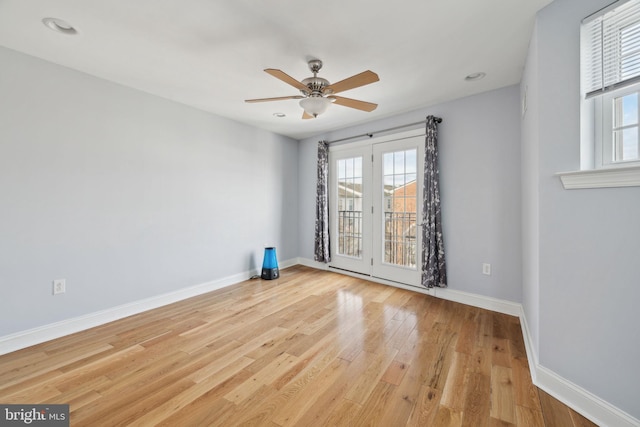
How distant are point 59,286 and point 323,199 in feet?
11.6

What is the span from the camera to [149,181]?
10.2ft

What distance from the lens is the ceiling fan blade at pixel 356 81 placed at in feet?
6.21

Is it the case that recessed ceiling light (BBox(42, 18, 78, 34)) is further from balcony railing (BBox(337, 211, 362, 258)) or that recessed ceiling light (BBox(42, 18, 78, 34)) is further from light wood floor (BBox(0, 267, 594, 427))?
balcony railing (BBox(337, 211, 362, 258))

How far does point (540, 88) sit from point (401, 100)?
1.73 meters

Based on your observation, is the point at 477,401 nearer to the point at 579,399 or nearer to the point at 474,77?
the point at 579,399

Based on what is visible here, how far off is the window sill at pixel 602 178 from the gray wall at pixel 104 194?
3.79 meters

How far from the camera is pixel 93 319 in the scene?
2.66 m

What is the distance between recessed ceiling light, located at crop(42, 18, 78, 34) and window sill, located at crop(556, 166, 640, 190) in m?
3.56

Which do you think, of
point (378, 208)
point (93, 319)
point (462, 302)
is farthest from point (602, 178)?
point (93, 319)

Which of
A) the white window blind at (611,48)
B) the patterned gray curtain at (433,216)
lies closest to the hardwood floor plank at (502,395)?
the patterned gray curtain at (433,216)

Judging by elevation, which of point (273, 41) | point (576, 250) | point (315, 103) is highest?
point (273, 41)

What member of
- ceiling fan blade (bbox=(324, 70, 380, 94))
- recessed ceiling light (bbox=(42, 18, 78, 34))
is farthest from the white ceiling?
ceiling fan blade (bbox=(324, 70, 380, 94))

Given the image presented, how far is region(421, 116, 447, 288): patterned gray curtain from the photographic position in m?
3.34

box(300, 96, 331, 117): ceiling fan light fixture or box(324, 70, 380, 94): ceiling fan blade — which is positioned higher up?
box(324, 70, 380, 94): ceiling fan blade
